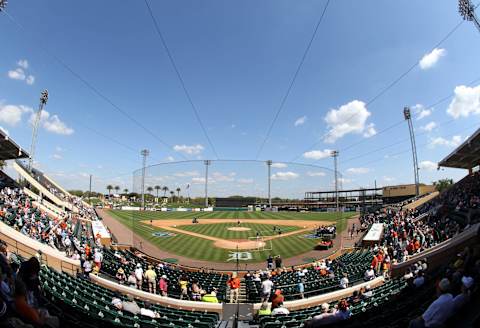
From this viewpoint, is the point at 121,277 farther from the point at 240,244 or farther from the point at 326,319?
the point at 240,244

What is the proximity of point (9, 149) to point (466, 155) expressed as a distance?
47.5 metres

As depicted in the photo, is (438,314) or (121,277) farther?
(121,277)

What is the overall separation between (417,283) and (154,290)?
10485mm

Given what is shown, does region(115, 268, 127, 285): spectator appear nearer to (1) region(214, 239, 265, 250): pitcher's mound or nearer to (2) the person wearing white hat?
(2) the person wearing white hat

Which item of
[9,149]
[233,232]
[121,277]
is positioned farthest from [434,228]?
[9,149]

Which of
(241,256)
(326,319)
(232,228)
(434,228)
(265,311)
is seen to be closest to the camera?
(326,319)

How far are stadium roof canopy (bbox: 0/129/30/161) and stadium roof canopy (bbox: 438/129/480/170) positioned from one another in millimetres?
37957

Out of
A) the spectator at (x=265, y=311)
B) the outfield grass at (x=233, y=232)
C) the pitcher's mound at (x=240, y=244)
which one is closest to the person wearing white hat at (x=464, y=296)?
the spectator at (x=265, y=311)

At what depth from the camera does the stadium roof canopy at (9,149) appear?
23.8 meters

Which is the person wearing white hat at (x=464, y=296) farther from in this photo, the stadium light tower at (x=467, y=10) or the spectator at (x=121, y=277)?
the stadium light tower at (x=467, y=10)

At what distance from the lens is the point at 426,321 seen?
4.37 meters

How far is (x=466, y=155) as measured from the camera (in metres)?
28.2

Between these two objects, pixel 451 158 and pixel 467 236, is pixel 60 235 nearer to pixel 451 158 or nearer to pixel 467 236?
pixel 467 236

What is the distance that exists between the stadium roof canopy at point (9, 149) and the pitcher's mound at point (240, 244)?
2138 cm
